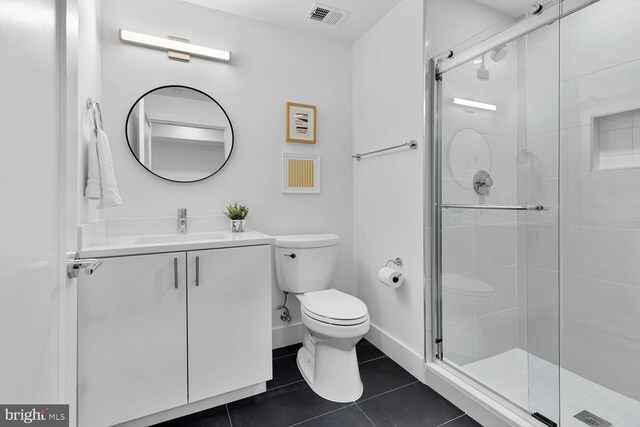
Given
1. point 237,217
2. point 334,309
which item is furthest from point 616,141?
point 237,217

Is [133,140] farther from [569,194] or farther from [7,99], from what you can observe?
[569,194]

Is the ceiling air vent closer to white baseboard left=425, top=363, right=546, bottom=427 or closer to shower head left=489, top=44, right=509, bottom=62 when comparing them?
shower head left=489, top=44, right=509, bottom=62

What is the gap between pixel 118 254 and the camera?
1.32 m

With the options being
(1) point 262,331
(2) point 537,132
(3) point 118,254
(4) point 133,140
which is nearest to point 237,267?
(1) point 262,331

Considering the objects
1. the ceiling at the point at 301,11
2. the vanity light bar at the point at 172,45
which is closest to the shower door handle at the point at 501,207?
the ceiling at the point at 301,11

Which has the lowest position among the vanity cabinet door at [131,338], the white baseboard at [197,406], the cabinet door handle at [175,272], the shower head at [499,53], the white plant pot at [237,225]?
the white baseboard at [197,406]

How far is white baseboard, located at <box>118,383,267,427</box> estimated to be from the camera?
1.42 metres

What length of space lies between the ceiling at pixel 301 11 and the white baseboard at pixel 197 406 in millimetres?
2295

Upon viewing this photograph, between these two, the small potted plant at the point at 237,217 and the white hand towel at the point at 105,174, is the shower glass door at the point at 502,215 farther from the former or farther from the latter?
the white hand towel at the point at 105,174

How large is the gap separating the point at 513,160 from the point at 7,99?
6.12 feet

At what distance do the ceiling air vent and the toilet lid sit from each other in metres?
1.84

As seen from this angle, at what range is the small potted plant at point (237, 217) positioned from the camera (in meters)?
1.93

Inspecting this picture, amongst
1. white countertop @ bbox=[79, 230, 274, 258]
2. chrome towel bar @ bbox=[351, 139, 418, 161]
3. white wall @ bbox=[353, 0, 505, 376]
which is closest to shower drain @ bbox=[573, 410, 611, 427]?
white wall @ bbox=[353, 0, 505, 376]

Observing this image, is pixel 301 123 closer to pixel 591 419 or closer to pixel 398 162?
pixel 398 162
